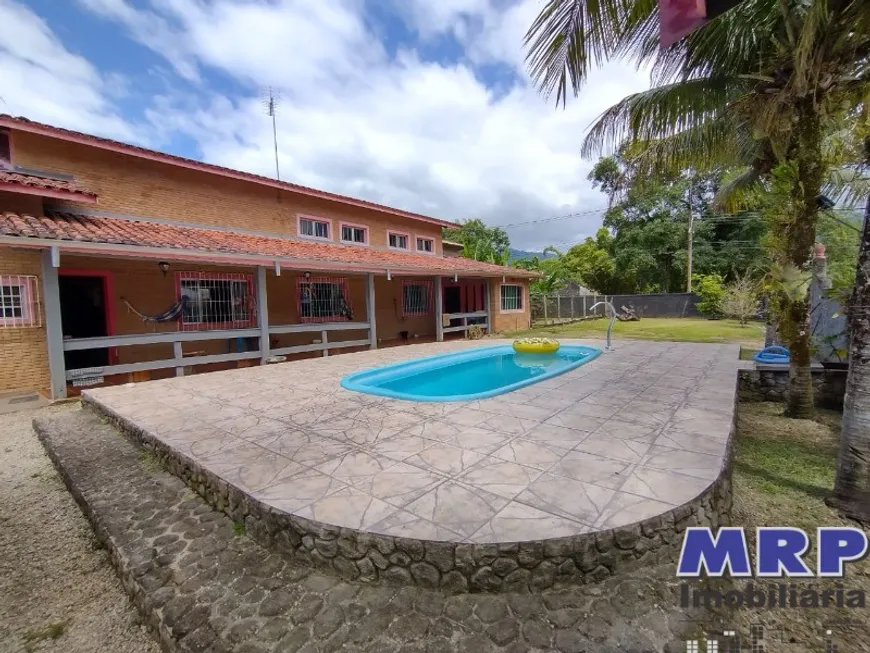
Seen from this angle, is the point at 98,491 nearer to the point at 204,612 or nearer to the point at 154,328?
the point at 204,612

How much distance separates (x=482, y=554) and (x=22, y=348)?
32.0 ft

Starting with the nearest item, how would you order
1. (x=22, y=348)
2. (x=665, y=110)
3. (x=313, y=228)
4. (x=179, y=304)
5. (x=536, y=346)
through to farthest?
(x=665, y=110) < (x=22, y=348) < (x=179, y=304) < (x=536, y=346) < (x=313, y=228)

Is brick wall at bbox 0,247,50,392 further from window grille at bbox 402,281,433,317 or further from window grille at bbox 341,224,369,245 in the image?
window grille at bbox 402,281,433,317

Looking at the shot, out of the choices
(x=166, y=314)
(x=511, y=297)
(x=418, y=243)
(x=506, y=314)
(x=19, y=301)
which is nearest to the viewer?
(x=19, y=301)

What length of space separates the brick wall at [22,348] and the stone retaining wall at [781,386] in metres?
13.5

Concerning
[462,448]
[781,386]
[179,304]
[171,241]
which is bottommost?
[781,386]

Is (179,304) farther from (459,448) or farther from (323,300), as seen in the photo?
(459,448)

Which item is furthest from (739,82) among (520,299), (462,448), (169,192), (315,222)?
(520,299)

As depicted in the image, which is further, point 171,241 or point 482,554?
point 171,241

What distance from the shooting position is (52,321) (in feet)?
24.1

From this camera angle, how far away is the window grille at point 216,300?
10.4 metres

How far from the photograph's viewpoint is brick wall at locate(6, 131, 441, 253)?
8891 millimetres

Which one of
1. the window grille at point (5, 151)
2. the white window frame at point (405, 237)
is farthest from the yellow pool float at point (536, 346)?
the window grille at point (5, 151)

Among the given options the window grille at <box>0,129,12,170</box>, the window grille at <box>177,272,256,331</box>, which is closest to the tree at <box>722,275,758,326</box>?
the window grille at <box>177,272,256,331</box>
